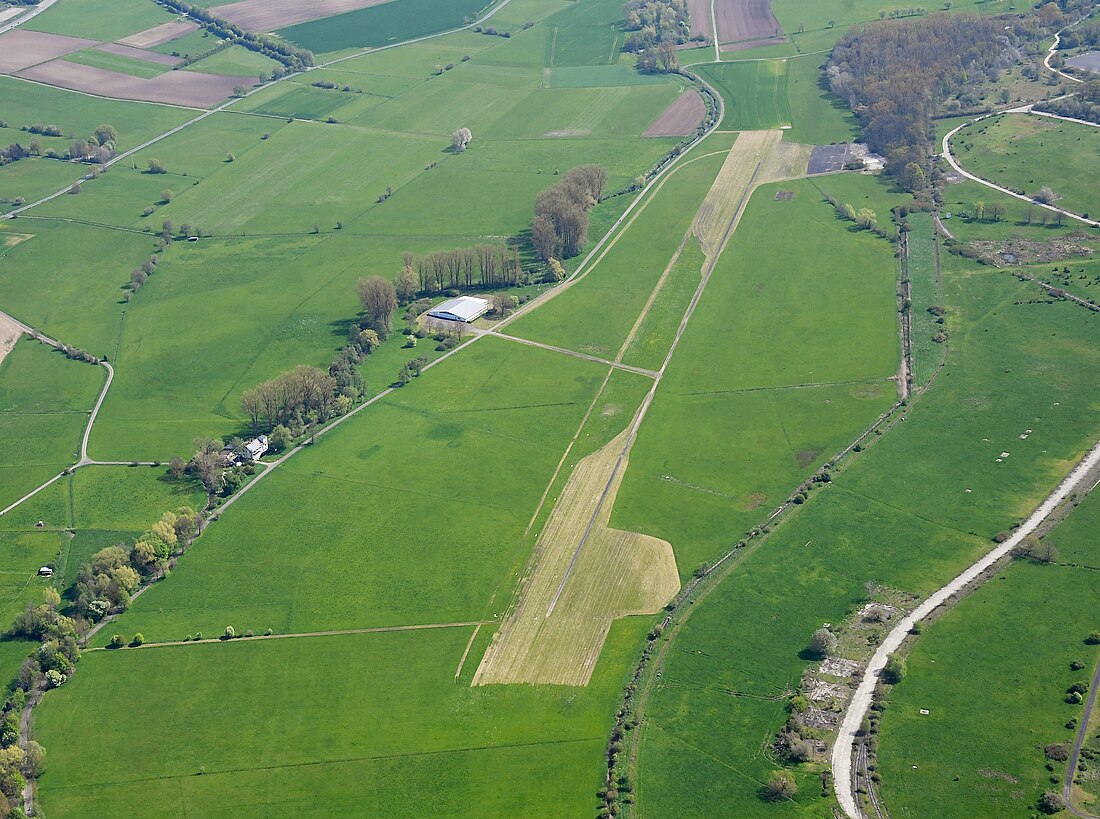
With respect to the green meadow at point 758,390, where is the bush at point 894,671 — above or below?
below

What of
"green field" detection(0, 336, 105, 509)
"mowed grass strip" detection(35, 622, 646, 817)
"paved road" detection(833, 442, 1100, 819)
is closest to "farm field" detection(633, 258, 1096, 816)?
"paved road" detection(833, 442, 1100, 819)

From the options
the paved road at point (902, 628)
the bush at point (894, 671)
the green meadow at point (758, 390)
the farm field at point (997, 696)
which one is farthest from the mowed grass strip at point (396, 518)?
the farm field at point (997, 696)

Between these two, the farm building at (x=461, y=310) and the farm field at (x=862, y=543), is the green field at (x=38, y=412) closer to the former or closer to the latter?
the farm building at (x=461, y=310)

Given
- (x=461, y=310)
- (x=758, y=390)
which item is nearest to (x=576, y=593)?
(x=758, y=390)

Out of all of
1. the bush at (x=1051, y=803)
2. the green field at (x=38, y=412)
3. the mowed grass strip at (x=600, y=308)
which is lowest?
the bush at (x=1051, y=803)

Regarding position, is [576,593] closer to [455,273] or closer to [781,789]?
[781,789]
